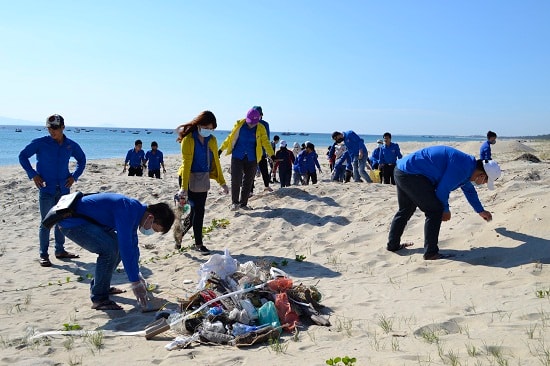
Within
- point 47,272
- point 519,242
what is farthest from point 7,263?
point 519,242

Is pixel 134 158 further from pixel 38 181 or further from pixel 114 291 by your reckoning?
pixel 114 291

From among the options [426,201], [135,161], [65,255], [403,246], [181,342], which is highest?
[426,201]

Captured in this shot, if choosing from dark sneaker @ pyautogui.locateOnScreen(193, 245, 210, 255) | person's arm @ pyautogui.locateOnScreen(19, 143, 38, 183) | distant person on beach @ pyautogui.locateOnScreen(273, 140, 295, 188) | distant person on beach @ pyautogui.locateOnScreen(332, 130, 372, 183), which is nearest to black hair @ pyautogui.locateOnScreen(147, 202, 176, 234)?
dark sneaker @ pyautogui.locateOnScreen(193, 245, 210, 255)

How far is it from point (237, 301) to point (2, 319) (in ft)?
7.54

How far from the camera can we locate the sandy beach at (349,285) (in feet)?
12.0

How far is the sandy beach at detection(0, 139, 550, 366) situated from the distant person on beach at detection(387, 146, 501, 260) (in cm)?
45

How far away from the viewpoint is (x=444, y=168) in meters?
5.77

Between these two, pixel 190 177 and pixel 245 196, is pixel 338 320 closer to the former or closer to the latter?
pixel 190 177

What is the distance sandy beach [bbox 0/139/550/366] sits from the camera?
3.64m

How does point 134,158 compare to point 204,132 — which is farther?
point 134,158

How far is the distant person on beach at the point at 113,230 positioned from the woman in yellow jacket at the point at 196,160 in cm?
180

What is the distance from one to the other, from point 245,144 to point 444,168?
409 centimetres

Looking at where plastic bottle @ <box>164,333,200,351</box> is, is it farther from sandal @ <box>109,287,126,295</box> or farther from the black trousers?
the black trousers

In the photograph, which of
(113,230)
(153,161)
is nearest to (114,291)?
(113,230)
